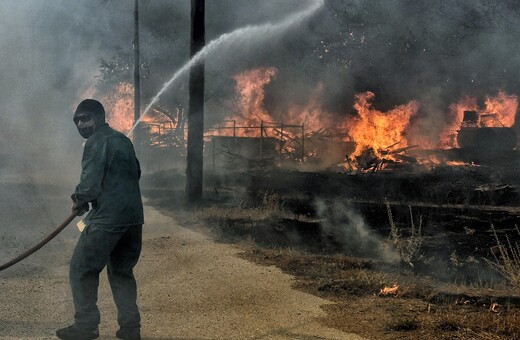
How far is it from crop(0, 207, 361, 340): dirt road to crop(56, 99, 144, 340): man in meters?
0.35

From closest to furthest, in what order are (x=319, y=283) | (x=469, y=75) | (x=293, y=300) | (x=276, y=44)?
(x=293, y=300) < (x=319, y=283) < (x=469, y=75) < (x=276, y=44)

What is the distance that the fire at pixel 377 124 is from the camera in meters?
26.8

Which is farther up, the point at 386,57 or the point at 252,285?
the point at 386,57

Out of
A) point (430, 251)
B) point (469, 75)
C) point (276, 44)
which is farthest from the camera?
point (276, 44)

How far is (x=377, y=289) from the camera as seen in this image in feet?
19.4

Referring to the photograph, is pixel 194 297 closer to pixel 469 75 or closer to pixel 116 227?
pixel 116 227

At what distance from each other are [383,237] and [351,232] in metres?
0.73

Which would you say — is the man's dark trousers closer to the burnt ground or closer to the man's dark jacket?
the man's dark jacket

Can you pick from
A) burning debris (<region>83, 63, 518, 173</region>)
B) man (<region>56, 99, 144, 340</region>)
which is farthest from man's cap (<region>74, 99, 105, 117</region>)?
burning debris (<region>83, 63, 518, 173</region>)

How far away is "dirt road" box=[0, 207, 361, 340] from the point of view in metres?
4.76

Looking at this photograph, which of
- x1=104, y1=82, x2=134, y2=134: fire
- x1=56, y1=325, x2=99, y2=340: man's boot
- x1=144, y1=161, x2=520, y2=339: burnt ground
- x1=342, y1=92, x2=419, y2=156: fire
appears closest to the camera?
x1=56, y1=325, x2=99, y2=340: man's boot

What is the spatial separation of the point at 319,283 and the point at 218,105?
27.8 meters

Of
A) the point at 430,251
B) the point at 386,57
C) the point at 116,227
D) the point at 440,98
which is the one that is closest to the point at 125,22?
the point at 386,57

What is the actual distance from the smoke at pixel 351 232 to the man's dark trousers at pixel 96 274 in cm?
432
